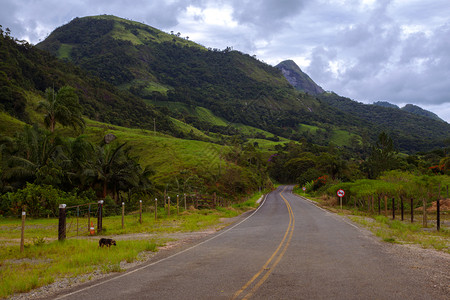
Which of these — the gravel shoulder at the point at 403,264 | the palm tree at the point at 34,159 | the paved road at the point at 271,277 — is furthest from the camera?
the palm tree at the point at 34,159

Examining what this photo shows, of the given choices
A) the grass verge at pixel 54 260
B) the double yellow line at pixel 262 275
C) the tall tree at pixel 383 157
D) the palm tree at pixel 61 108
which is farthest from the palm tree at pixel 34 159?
the tall tree at pixel 383 157

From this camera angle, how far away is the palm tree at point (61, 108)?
4212 centimetres

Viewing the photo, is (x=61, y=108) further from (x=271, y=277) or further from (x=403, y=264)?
(x=403, y=264)

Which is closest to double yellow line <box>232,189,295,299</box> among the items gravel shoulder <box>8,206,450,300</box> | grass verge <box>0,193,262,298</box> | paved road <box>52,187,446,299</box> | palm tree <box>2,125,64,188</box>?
paved road <box>52,187,446,299</box>

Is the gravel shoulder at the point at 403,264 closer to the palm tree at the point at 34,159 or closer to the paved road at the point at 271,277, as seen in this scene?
the paved road at the point at 271,277

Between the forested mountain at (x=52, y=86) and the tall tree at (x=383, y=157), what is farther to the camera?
the forested mountain at (x=52, y=86)

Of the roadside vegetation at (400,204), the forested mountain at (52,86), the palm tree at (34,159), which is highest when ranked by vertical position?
the forested mountain at (52,86)

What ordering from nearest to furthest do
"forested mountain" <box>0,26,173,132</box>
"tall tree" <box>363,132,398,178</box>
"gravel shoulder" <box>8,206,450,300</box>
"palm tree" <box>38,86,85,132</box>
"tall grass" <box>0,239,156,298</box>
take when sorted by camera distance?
"gravel shoulder" <box>8,206,450,300</box>, "tall grass" <box>0,239,156,298</box>, "palm tree" <box>38,86,85,132</box>, "tall tree" <box>363,132,398,178</box>, "forested mountain" <box>0,26,173,132</box>

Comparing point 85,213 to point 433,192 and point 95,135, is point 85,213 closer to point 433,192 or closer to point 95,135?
point 433,192

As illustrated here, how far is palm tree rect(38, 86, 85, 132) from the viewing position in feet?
138

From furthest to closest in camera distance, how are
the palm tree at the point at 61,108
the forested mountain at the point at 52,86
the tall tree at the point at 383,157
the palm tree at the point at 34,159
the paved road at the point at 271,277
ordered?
the forested mountain at the point at 52,86
the tall tree at the point at 383,157
the palm tree at the point at 61,108
the palm tree at the point at 34,159
the paved road at the point at 271,277

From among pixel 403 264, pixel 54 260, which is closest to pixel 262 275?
pixel 403 264

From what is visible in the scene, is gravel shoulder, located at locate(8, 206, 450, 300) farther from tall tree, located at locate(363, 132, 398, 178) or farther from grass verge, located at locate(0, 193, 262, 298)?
tall tree, located at locate(363, 132, 398, 178)

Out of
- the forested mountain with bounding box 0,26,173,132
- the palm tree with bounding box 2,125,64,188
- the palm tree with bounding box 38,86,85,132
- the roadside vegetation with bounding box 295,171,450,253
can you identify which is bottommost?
the roadside vegetation with bounding box 295,171,450,253
